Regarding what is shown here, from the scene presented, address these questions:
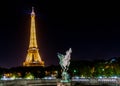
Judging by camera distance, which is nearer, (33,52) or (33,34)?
(33,34)

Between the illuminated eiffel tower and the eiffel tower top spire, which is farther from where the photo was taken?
the illuminated eiffel tower

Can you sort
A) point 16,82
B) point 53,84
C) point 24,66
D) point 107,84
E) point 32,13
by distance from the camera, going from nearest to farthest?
point 107,84 → point 16,82 → point 53,84 → point 32,13 → point 24,66

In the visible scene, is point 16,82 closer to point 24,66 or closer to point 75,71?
point 75,71

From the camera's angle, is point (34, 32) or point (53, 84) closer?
point (53, 84)

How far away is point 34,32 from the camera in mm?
89125

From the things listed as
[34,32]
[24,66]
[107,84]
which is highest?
[34,32]

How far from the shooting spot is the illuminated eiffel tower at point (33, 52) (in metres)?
89.4

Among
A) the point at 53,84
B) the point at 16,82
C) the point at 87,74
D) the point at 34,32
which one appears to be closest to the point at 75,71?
the point at 87,74

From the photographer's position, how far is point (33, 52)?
92938mm

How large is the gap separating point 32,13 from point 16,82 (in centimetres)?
3304

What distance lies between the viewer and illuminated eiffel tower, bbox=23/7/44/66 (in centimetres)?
8938

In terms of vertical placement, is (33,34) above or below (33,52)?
above

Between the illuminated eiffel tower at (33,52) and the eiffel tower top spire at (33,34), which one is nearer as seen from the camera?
the eiffel tower top spire at (33,34)

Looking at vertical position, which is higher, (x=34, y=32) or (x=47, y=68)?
(x=34, y=32)
